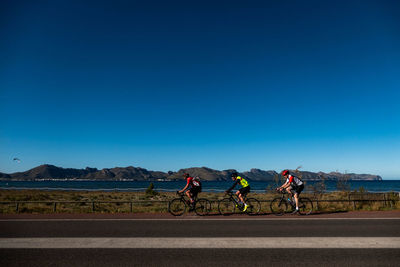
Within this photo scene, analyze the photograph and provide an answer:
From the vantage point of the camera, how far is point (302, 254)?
4.96m

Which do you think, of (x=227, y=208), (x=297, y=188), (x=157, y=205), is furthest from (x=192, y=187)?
(x=157, y=205)

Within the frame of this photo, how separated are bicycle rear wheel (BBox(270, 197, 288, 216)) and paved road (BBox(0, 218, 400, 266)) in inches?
101

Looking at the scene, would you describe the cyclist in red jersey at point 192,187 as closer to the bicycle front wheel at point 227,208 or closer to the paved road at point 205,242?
the bicycle front wheel at point 227,208

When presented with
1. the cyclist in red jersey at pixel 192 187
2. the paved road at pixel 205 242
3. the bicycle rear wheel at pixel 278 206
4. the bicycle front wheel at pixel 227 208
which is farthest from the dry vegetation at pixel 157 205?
the paved road at pixel 205 242

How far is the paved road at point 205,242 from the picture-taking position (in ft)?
15.3

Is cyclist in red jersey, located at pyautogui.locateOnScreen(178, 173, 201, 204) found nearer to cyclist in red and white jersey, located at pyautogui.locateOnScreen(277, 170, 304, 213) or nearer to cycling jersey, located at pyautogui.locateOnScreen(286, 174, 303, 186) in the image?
cyclist in red and white jersey, located at pyautogui.locateOnScreen(277, 170, 304, 213)

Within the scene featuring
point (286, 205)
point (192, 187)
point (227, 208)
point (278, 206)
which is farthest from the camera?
point (227, 208)

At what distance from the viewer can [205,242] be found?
6000 millimetres

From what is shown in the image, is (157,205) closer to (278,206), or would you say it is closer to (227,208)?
(227,208)

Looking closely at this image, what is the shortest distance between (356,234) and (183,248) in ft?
16.4

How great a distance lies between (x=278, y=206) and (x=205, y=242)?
6.17 meters

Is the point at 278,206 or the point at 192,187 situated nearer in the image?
the point at 192,187

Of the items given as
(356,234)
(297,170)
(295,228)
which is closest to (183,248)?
(295,228)

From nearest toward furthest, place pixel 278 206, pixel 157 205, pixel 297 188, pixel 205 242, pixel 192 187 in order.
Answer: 1. pixel 205 242
2. pixel 297 188
3. pixel 192 187
4. pixel 278 206
5. pixel 157 205
